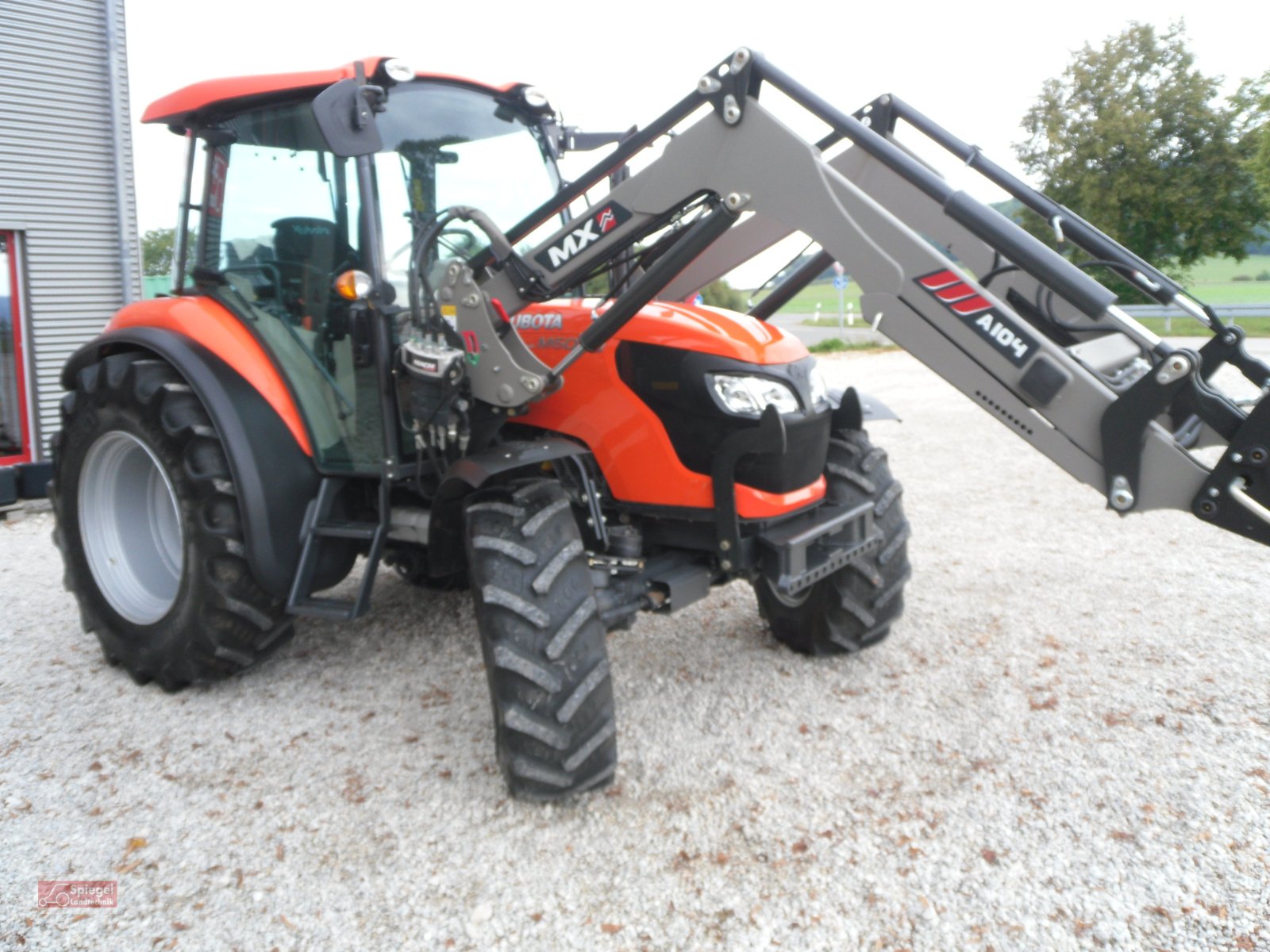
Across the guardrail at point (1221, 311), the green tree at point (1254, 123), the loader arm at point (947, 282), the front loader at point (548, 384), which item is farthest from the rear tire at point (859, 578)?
the green tree at point (1254, 123)

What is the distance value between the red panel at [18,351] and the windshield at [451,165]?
19.9 feet

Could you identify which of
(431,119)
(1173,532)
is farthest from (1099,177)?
(431,119)

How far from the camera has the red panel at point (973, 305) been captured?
2772 millimetres

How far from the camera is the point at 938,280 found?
2820 mm

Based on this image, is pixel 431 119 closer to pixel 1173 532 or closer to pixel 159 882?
pixel 159 882

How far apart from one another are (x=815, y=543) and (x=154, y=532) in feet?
9.87

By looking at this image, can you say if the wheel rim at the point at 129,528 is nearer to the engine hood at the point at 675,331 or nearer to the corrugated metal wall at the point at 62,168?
the engine hood at the point at 675,331

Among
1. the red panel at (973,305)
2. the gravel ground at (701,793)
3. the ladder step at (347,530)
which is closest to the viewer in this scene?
the gravel ground at (701,793)

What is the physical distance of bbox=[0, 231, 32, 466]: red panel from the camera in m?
8.16

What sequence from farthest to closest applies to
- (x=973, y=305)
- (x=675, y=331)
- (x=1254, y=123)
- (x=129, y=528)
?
1. (x=1254, y=123)
2. (x=129, y=528)
3. (x=675, y=331)
4. (x=973, y=305)

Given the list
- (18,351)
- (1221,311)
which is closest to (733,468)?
(18,351)

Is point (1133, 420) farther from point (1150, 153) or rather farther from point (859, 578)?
point (1150, 153)

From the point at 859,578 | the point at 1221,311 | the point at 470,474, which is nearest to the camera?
the point at 470,474

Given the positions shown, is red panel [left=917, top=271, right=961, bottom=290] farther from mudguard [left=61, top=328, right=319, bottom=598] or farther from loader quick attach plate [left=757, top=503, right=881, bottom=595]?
mudguard [left=61, top=328, right=319, bottom=598]
